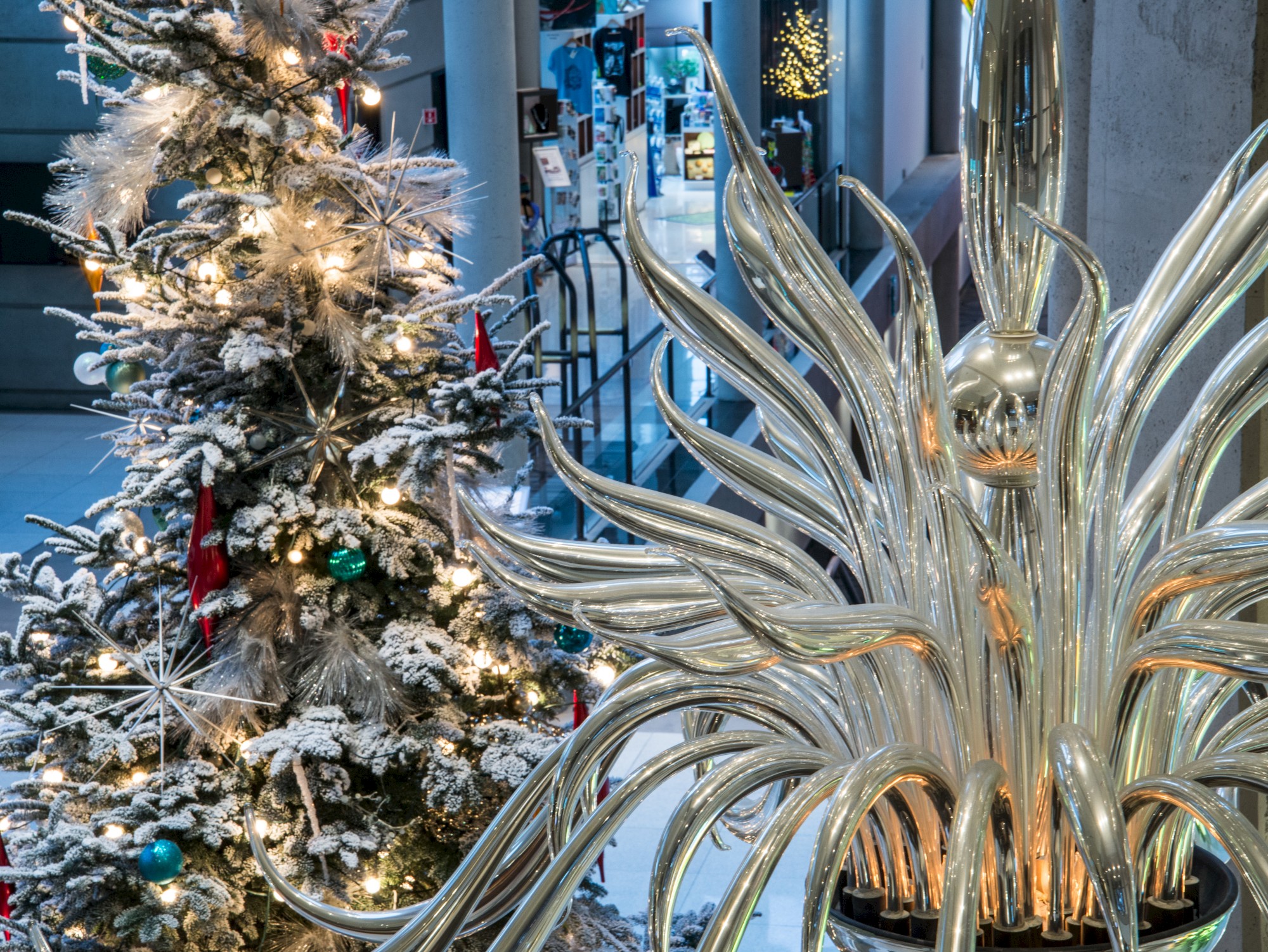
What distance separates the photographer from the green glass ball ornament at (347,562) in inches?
153

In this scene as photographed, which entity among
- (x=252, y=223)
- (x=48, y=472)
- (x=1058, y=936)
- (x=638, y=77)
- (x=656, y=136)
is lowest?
(x=48, y=472)

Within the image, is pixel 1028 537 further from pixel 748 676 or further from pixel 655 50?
pixel 655 50

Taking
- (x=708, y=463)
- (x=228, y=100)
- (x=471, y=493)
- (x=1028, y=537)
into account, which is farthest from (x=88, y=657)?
(x=1028, y=537)

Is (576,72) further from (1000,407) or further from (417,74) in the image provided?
(1000,407)

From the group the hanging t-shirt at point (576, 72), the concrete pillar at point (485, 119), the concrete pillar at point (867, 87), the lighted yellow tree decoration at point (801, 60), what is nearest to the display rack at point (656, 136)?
the lighted yellow tree decoration at point (801, 60)

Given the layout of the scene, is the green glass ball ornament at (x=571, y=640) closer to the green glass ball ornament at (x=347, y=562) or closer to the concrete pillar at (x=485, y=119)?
the green glass ball ornament at (x=347, y=562)

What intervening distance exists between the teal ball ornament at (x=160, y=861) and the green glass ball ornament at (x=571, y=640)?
1106 millimetres

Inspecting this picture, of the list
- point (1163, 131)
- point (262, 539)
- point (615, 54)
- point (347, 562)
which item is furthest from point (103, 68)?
point (615, 54)

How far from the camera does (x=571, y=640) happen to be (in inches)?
159

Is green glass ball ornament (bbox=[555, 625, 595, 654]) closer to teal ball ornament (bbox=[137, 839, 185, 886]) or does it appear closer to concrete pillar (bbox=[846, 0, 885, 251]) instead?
teal ball ornament (bbox=[137, 839, 185, 886])

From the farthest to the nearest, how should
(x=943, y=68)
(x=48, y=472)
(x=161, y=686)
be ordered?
(x=943, y=68)
(x=48, y=472)
(x=161, y=686)

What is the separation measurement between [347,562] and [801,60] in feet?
49.9

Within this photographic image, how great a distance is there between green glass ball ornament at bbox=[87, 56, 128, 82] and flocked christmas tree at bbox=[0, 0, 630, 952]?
0.01 metres

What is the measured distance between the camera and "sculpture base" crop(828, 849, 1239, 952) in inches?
48.1
